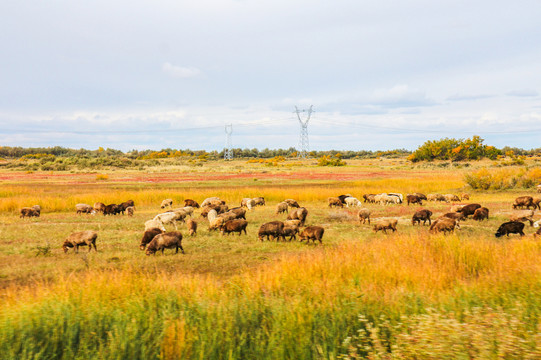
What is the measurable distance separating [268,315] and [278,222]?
9872 mm

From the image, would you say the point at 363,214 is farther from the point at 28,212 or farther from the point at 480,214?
the point at 28,212

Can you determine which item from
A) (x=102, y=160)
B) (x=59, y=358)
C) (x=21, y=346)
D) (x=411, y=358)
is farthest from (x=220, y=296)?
(x=102, y=160)

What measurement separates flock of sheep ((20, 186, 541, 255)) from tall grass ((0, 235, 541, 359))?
6.59 m

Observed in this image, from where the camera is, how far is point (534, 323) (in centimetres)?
495

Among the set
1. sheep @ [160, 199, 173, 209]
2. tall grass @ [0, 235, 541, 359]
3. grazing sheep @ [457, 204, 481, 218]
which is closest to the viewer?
tall grass @ [0, 235, 541, 359]

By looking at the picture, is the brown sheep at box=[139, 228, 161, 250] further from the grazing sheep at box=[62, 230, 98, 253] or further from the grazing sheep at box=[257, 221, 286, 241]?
the grazing sheep at box=[257, 221, 286, 241]

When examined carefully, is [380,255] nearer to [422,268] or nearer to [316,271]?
[422,268]

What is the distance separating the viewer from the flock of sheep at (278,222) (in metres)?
13.5

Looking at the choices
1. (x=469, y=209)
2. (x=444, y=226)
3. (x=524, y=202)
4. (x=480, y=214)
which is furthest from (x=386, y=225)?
(x=524, y=202)

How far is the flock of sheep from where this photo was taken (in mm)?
13523

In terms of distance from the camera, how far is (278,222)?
1559cm

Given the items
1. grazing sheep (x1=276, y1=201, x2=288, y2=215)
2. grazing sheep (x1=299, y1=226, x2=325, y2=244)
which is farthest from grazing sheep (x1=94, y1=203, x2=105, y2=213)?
grazing sheep (x1=299, y1=226, x2=325, y2=244)

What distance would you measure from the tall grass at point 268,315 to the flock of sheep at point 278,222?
659 centimetres

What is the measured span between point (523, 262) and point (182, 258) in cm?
1000
